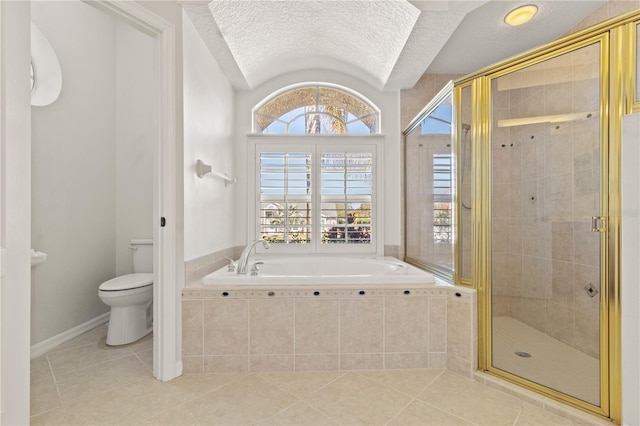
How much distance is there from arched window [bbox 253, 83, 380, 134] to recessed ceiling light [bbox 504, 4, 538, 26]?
126cm

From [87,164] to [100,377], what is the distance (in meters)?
1.74

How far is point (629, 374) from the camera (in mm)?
1299

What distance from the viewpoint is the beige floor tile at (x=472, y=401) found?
4.66 ft

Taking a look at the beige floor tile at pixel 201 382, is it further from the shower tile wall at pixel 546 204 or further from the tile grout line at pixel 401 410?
the shower tile wall at pixel 546 204

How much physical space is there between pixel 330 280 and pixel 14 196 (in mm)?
1556

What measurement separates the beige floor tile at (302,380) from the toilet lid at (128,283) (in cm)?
118

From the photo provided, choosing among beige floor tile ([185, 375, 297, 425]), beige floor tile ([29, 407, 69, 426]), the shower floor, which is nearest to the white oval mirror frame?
beige floor tile ([29, 407, 69, 426])

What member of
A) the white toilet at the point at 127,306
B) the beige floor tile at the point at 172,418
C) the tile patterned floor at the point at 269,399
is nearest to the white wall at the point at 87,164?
the white toilet at the point at 127,306

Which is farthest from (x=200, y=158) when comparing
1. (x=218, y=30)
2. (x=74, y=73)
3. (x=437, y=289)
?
(x=437, y=289)

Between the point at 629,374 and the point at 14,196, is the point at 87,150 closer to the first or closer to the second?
the point at 14,196

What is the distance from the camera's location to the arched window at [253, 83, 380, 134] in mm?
3021

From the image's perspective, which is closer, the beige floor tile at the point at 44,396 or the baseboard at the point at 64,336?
the beige floor tile at the point at 44,396

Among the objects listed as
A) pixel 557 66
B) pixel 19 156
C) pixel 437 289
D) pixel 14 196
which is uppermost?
pixel 557 66

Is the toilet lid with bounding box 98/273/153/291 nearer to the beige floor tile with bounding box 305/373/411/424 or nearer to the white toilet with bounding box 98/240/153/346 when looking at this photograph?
the white toilet with bounding box 98/240/153/346
